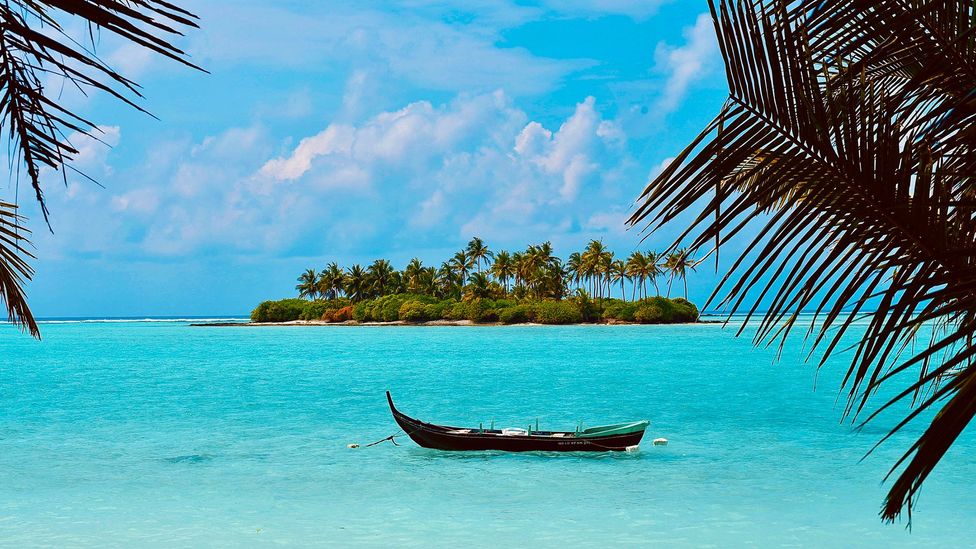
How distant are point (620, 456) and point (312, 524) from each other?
878 centimetres

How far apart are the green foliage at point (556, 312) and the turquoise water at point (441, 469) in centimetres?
5190

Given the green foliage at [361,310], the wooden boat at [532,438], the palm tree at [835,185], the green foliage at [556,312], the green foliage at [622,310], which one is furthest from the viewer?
the green foliage at [361,310]

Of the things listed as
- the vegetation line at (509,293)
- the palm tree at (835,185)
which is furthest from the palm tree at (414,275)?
the palm tree at (835,185)

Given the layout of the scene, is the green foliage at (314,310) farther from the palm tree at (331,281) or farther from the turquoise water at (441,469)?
the turquoise water at (441,469)

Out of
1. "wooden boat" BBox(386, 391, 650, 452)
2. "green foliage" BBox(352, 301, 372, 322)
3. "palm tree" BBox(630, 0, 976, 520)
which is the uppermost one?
"green foliage" BBox(352, 301, 372, 322)

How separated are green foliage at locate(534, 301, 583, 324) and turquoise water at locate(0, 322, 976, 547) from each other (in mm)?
51895

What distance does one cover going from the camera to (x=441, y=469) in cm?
2086

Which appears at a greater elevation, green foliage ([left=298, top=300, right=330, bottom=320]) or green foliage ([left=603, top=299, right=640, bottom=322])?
green foliage ([left=298, top=300, right=330, bottom=320])

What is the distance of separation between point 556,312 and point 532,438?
3336 inches

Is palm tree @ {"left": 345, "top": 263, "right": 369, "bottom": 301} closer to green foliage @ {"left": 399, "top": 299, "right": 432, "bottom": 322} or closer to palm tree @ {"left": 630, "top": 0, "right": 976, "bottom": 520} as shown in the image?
green foliage @ {"left": 399, "top": 299, "right": 432, "bottom": 322}

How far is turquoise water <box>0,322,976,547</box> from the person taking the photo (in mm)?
15781

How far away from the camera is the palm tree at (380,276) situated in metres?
117

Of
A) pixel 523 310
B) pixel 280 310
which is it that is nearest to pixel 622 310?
pixel 523 310

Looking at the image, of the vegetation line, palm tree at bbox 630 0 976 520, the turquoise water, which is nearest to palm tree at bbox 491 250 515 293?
the vegetation line
